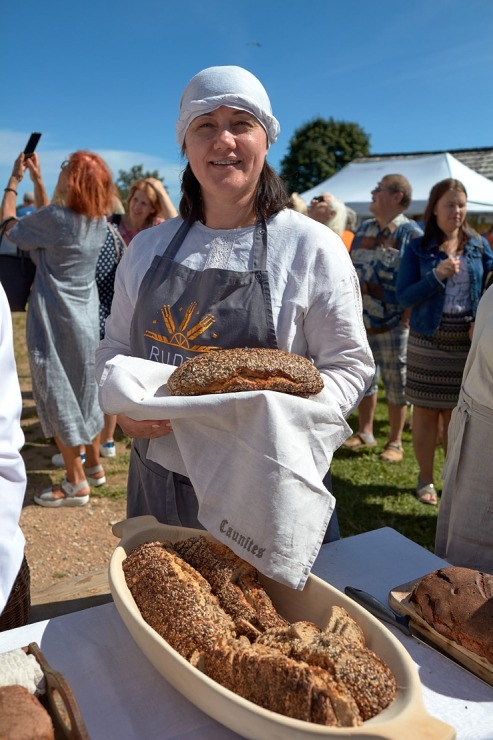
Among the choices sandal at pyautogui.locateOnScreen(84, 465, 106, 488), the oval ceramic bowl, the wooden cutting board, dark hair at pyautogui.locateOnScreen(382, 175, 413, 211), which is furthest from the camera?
dark hair at pyautogui.locateOnScreen(382, 175, 413, 211)

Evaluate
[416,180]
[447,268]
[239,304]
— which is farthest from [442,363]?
[416,180]

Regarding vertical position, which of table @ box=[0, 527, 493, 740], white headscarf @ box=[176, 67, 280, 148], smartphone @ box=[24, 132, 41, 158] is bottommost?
table @ box=[0, 527, 493, 740]

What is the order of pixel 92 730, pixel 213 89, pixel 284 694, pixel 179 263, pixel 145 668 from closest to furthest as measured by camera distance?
pixel 284 694, pixel 92 730, pixel 145 668, pixel 213 89, pixel 179 263

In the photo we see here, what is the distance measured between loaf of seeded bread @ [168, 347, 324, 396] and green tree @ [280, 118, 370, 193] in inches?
1703

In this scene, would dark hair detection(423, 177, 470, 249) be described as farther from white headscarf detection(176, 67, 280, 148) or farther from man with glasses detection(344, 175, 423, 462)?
white headscarf detection(176, 67, 280, 148)

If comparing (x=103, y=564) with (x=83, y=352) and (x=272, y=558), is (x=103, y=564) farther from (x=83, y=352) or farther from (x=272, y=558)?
(x=272, y=558)

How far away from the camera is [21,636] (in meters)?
1.25

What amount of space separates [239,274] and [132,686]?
3.36 ft

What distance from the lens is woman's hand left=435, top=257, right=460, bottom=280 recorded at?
3887 mm

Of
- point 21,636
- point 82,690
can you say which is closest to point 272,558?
point 82,690

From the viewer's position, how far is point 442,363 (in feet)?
13.4

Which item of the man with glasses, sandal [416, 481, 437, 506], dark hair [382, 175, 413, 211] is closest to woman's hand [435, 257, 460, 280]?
the man with glasses

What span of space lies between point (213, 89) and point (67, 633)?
1.34 metres

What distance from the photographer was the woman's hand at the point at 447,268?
389 cm
